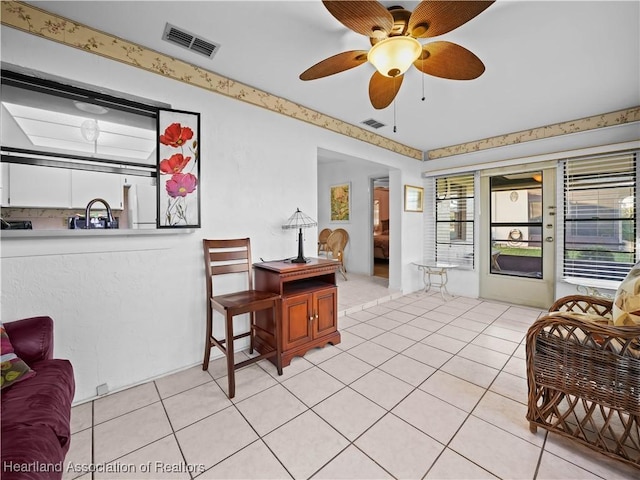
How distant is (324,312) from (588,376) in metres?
1.82

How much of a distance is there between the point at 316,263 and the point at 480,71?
187cm

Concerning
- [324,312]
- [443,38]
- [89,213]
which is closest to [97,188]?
[89,213]

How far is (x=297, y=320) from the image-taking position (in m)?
2.39

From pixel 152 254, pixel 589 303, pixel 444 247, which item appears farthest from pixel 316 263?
pixel 444 247

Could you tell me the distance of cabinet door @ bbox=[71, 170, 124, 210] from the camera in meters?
2.07

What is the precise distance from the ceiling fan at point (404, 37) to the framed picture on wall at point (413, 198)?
9.14 feet

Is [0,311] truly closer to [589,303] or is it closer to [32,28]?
[32,28]

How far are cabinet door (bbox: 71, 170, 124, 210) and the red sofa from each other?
1.00 metres

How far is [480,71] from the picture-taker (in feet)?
5.50

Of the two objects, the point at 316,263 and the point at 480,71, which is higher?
the point at 480,71

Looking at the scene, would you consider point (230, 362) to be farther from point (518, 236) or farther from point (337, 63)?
point (518, 236)

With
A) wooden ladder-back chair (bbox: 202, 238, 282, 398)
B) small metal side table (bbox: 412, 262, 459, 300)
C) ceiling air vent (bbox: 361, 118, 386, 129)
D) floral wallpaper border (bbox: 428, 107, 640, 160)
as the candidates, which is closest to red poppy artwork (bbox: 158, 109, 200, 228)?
wooden ladder-back chair (bbox: 202, 238, 282, 398)

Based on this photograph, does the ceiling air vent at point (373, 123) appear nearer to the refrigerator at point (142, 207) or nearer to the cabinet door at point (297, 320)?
→ the cabinet door at point (297, 320)

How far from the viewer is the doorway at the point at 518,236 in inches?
146
